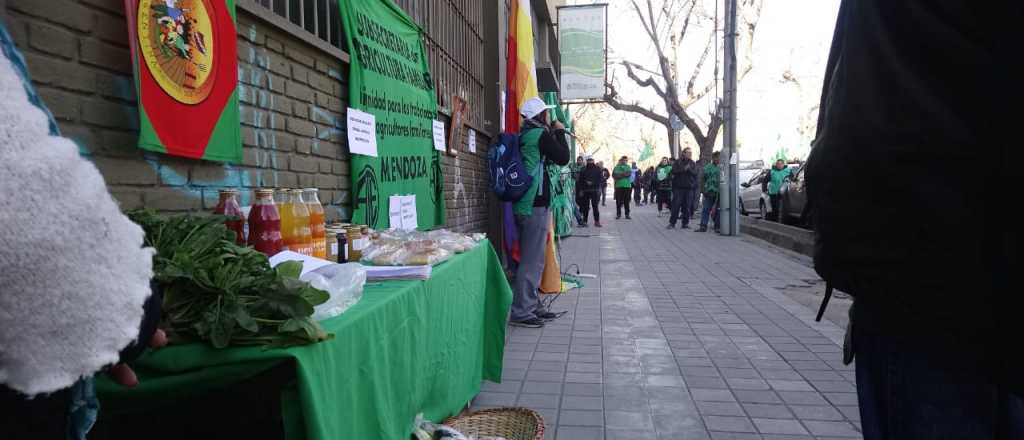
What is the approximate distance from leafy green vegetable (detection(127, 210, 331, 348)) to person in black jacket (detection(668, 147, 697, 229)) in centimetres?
1255

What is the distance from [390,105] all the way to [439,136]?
1098 millimetres

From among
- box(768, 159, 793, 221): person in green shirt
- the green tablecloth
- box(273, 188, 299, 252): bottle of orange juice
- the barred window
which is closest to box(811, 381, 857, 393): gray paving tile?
the green tablecloth

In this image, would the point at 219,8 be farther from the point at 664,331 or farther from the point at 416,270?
the point at 664,331

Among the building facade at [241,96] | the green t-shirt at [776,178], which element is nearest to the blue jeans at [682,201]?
the green t-shirt at [776,178]

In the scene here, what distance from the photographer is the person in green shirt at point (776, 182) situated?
15167 millimetres

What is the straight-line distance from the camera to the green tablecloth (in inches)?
49.1

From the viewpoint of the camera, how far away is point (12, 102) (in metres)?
0.78

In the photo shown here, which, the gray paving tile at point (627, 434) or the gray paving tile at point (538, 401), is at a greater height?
the gray paving tile at point (538, 401)

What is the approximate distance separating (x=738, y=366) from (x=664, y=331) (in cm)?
98

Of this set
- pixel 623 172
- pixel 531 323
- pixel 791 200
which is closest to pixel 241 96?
pixel 531 323

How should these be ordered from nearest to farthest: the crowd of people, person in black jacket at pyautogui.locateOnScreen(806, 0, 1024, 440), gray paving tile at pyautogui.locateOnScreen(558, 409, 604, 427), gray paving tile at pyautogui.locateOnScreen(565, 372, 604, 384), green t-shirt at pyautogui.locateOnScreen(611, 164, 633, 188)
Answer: person in black jacket at pyautogui.locateOnScreen(806, 0, 1024, 440)
gray paving tile at pyautogui.locateOnScreen(558, 409, 604, 427)
gray paving tile at pyautogui.locateOnScreen(565, 372, 604, 384)
the crowd of people
green t-shirt at pyautogui.locateOnScreen(611, 164, 633, 188)

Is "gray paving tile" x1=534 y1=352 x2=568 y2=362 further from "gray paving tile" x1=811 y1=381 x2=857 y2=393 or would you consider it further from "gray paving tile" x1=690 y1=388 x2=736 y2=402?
"gray paving tile" x1=811 y1=381 x2=857 y2=393

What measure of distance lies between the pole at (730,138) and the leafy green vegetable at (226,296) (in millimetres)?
12227

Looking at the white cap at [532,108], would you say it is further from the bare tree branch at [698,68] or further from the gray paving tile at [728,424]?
the bare tree branch at [698,68]
